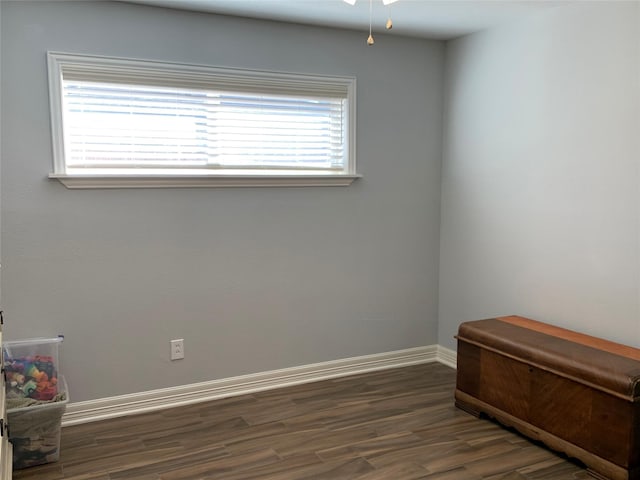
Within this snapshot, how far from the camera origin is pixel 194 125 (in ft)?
10.5

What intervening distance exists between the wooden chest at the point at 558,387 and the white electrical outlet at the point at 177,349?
1.55m

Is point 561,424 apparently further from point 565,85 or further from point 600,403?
point 565,85

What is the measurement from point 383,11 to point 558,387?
2095 millimetres

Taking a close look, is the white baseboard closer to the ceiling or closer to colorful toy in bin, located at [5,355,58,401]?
colorful toy in bin, located at [5,355,58,401]

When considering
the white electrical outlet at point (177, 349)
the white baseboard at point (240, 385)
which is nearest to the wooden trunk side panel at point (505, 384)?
the white baseboard at point (240, 385)

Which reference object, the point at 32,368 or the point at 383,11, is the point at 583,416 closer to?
the point at 383,11

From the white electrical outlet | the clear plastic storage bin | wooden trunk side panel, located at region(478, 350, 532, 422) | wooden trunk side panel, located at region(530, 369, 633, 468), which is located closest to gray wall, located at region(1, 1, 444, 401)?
the white electrical outlet

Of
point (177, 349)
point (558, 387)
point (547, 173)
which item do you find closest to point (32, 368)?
point (177, 349)

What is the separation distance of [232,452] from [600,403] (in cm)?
165

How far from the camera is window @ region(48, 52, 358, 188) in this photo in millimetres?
2926

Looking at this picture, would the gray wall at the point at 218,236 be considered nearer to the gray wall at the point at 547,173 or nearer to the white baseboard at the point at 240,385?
the white baseboard at the point at 240,385

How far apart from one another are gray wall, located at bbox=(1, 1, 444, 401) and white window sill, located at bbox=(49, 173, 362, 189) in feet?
0.15

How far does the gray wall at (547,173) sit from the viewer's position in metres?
2.78

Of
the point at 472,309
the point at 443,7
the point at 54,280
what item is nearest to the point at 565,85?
the point at 443,7
